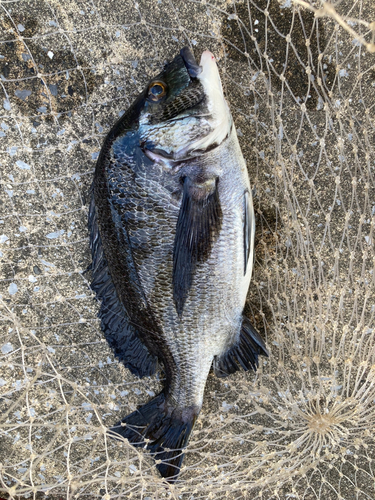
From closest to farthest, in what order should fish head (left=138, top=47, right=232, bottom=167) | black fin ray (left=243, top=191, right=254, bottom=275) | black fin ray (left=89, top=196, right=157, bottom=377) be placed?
fish head (left=138, top=47, right=232, bottom=167) < black fin ray (left=243, top=191, right=254, bottom=275) < black fin ray (left=89, top=196, right=157, bottom=377)

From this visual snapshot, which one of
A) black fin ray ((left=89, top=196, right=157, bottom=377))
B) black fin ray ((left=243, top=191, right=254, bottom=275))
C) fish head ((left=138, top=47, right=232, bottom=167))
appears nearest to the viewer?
fish head ((left=138, top=47, right=232, bottom=167))

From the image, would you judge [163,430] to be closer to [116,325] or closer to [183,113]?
[116,325]

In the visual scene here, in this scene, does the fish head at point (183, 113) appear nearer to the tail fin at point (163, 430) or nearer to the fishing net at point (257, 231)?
the fishing net at point (257, 231)

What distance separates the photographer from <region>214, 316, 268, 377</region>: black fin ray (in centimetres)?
171

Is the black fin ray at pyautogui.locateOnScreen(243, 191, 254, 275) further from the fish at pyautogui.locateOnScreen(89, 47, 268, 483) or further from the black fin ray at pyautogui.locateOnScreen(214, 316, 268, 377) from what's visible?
the black fin ray at pyautogui.locateOnScreen(214, 316, 268, 377)

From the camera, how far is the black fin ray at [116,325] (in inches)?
Answer: 65.7

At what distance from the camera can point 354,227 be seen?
1.87 metres

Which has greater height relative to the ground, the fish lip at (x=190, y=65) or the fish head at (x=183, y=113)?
the fish lip at (x=190, y=65)

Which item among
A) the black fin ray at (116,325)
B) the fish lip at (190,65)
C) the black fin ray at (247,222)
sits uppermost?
the fish lip at (190,65)

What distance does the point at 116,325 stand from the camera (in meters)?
1.70

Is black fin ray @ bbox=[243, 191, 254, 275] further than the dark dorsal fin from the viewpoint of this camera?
Yes

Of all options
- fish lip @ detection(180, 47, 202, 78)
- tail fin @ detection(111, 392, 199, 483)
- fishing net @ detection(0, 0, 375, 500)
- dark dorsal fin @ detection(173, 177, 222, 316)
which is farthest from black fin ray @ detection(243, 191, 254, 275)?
tail fin @ detection(111, 392, 199, 483)

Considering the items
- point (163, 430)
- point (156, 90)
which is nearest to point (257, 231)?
point (156, 90)

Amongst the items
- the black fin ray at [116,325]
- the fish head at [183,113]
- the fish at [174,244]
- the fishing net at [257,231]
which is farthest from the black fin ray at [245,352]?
the fish head at [183,113]
